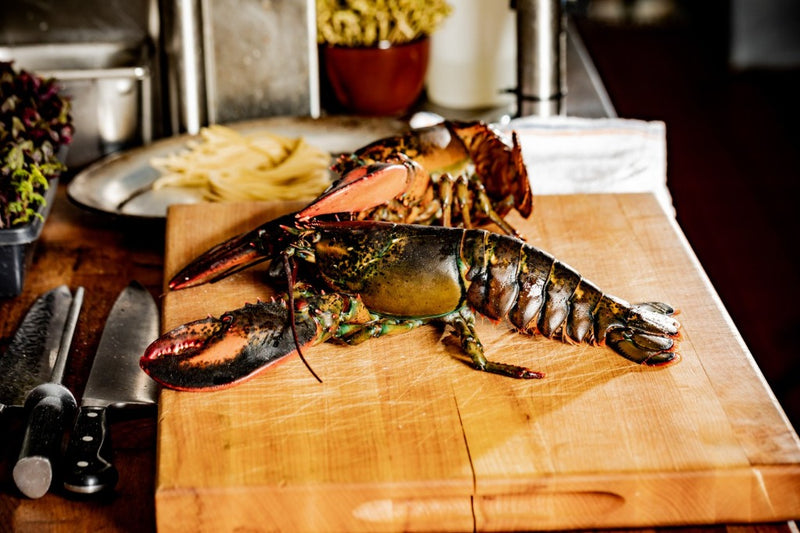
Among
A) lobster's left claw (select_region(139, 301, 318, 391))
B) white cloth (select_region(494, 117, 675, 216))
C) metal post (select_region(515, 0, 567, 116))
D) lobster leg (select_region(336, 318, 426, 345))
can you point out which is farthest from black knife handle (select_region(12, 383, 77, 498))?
metal post (select_region(515, 0, 567, 116))

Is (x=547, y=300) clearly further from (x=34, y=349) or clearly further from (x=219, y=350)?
(x=34, y=349)

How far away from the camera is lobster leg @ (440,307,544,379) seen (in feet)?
3.85

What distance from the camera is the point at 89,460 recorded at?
1.07 meters

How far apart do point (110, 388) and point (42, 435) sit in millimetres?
152

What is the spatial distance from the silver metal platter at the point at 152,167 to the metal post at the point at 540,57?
283 millimetres

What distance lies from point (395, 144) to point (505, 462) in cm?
59

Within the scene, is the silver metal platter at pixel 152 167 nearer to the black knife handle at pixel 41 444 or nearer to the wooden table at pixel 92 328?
the wooden table at pixel 92 328

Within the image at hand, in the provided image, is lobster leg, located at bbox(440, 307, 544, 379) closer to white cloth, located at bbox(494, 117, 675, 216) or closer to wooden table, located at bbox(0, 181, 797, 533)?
wooden table, located at bbox(0, 181, 797, 533)

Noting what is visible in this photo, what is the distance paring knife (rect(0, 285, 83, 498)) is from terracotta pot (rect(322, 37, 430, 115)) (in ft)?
2.81

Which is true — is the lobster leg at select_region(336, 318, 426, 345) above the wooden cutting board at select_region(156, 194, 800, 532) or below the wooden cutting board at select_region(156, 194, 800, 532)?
above

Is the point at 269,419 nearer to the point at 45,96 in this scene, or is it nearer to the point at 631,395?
the point at 631,395

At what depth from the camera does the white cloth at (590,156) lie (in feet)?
5.85

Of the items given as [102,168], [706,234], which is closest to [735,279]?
[706,234]

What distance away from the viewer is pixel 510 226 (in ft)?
4.86
